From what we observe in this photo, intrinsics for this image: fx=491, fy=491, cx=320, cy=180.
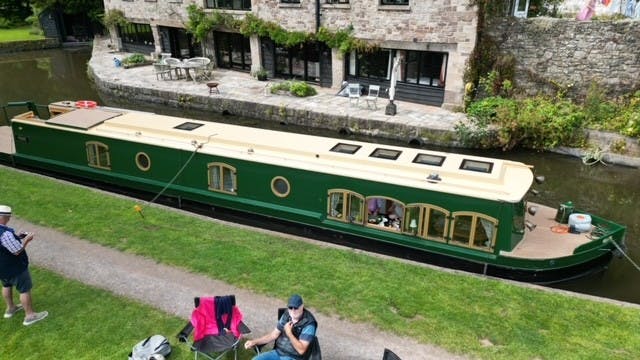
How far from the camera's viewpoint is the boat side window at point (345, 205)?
979cm

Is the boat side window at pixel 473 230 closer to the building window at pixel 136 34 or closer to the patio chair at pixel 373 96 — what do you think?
the patio chair at pixel 373 96

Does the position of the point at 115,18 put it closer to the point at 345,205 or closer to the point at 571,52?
the point at 571,52

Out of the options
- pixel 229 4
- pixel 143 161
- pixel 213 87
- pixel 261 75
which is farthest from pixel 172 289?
pixel 229 4

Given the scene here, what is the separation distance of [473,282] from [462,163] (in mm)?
2544

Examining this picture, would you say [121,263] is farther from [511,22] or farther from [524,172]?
[511,22]

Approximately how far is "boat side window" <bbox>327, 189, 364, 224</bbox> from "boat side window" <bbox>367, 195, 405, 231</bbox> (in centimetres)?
18

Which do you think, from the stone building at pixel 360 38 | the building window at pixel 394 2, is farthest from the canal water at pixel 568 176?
the building window at pixel 394 2

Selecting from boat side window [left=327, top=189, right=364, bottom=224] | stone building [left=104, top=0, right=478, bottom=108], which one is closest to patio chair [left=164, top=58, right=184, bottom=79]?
stone building [left=104, top=0, right=478, bottom=108]

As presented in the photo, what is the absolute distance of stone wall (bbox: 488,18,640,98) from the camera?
1603 cm

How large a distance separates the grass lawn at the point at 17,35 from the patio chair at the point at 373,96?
2825 centimetres

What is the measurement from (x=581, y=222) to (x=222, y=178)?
24.7 ft

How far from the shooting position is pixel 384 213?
9.81 m

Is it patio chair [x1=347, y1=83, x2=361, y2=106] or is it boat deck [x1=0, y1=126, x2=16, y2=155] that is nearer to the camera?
boat deck [x1=0, y1=126, x2=16, y2=155]

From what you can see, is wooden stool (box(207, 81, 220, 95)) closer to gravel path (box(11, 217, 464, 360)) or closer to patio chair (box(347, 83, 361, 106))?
patio chair (box(347, 83, 361, 106))
